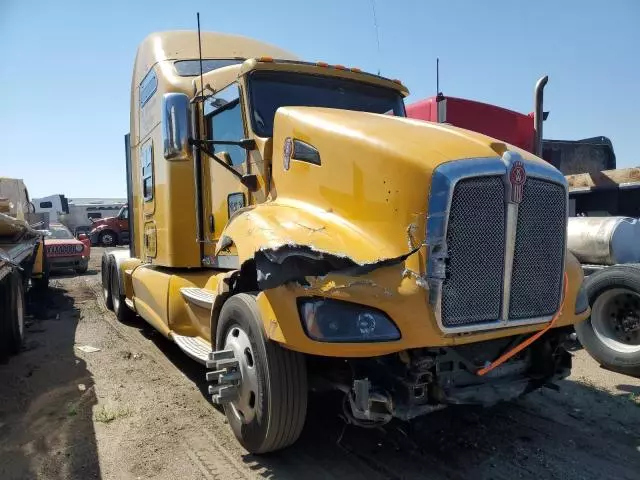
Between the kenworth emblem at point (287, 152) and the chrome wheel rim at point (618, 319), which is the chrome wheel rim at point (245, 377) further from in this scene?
the chrome wheel rim at point (618, 319)

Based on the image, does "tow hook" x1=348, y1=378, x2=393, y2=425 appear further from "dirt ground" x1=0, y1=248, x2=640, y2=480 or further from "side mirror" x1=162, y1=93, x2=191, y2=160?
"side mirror" x1=162, y1=93, x2=191, y2=160

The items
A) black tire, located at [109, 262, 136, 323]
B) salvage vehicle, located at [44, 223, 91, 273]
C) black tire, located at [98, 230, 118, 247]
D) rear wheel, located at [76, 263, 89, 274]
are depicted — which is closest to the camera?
black tire, located at [109, 262, 136, 323]

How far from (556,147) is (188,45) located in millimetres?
6379

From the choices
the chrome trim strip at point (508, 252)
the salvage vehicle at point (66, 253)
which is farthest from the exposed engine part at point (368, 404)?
the salvage vehicle at point (66, 253)

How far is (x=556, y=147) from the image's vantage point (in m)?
8.84

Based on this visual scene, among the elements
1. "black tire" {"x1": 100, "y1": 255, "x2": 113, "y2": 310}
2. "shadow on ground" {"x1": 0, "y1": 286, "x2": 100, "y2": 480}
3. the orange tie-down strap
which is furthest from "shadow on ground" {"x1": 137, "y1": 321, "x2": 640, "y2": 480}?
"black tire" {"x1": 100, "y1": 255, "x2": 113, "y2": 310}

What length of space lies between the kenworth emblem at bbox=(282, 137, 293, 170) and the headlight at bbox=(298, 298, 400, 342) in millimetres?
1296

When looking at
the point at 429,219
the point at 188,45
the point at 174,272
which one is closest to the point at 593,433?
the point at 429,219

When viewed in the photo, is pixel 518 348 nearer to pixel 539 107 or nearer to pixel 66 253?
pixel 539 107

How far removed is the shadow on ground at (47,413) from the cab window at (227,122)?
2.59m

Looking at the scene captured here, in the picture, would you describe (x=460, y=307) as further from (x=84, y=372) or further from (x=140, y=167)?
(x=140, y=167)

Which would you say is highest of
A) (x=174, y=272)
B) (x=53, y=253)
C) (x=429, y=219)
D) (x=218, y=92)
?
(x=218, y=92)

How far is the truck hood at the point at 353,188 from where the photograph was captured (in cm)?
287

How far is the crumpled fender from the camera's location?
2.84 m
